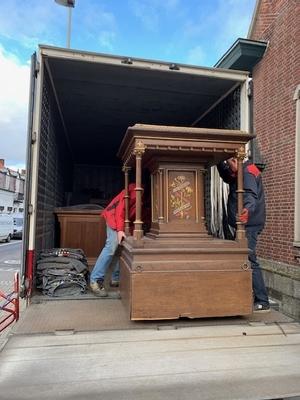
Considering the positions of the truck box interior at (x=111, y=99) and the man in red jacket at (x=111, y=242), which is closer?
the truck box interior at (x=111, y=99)

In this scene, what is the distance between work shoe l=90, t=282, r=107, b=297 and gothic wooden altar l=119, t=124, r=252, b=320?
537 mm

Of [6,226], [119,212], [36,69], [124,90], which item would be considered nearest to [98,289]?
[119,212]

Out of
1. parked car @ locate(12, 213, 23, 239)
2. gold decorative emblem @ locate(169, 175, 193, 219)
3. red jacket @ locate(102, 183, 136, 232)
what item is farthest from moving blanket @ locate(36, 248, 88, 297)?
parked car @ locate(12, 213, 23, 239)

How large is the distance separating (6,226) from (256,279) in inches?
922

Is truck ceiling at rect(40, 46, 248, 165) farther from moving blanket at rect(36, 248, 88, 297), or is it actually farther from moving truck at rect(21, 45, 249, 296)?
moving blanket at rect(36, 248, 88, 297)

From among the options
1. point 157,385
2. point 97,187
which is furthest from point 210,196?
point 97,187

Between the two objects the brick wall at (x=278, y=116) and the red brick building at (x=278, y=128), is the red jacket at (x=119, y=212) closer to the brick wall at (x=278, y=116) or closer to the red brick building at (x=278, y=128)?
the red brick building at (x=278, y=128)

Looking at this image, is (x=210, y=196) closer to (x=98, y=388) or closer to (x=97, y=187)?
(x=98, y=388)

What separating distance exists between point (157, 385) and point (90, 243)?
464 centimetres

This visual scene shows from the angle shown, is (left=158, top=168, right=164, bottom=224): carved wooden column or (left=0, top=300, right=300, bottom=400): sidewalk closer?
(left=0, top=300, right=300, bottom=400): sidewalk

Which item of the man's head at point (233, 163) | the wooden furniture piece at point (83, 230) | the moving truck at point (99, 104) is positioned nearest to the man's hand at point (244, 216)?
the man's head at point (233, 163)

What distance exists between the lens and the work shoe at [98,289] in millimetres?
3957

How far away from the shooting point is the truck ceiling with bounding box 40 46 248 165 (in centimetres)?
389

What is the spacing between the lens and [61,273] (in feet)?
13.6
